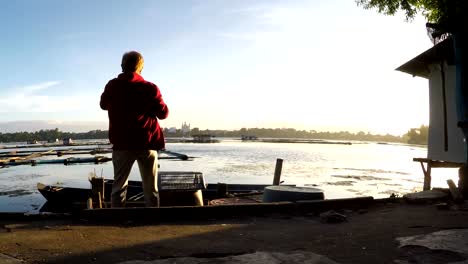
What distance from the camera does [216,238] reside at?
15.6 feet

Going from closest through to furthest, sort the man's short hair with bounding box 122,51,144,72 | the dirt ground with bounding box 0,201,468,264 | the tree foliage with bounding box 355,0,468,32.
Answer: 1. the dirt ground with bounding box 0,201,468,264
2. the man's short hair with bounding box 122,51,144,72
3. the tree foliage with bounding box 355,0,468,32

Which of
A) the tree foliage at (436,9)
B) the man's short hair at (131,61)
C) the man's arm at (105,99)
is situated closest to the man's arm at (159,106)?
the man's short hair at (131,61)

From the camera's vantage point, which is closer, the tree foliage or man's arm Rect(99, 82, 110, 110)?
man's arm Rect(99, 82, 110, 110)

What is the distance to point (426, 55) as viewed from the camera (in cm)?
1364

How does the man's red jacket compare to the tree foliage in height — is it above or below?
below

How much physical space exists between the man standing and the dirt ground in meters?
0.89

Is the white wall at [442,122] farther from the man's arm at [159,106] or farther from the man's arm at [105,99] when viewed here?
the man's arm at [105,99]

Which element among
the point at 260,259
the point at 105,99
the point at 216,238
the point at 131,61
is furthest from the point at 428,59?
the point at 260,259

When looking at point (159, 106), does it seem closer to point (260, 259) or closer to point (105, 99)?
point (105, 99)

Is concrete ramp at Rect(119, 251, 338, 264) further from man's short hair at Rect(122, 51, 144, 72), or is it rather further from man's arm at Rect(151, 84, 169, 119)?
man's short hair at Rect(122, 51, 144, 72)

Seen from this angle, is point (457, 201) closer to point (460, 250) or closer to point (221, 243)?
point (460, 250)

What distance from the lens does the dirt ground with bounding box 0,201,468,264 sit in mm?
3891

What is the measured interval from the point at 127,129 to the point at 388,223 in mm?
4272

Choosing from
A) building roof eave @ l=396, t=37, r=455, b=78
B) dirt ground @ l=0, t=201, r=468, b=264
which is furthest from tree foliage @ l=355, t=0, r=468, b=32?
dirt ground @ l=0, t=201, r=468, b=264
